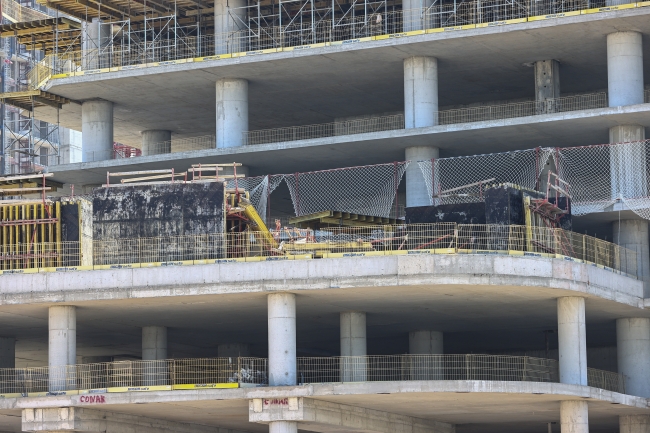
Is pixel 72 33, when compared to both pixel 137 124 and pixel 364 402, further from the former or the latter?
pixel 364 402

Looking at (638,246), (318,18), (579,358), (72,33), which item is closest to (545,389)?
(579,358)

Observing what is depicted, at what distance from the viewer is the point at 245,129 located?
2702 inches

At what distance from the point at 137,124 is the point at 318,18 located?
11.3m

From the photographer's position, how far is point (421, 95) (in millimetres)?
65125

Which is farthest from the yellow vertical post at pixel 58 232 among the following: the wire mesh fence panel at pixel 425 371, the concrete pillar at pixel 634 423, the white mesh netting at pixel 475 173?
the concrete pillar at pixel 634 423

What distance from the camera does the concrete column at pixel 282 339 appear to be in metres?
52.8

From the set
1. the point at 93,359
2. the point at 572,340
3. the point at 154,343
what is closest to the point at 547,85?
the point at 572,340

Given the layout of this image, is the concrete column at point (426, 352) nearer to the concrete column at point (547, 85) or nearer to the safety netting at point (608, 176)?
the safety netting at point (608, 176)

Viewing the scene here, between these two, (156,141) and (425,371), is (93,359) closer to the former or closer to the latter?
(156,141)

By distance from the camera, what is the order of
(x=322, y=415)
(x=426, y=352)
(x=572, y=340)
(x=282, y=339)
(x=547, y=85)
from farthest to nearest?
(x=547, y=85) → (x=426, y=352) → (x=572, y=340) → (x=282, y=339) → (x=322, y=415)

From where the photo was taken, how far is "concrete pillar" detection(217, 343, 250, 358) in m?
69.9

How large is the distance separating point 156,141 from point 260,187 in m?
16.0

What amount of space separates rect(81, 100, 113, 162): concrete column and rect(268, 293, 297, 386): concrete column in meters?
21.3

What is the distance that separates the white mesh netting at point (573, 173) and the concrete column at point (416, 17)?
24.2 ft
